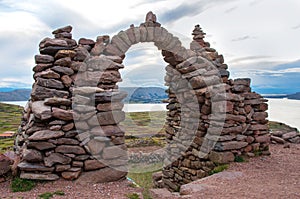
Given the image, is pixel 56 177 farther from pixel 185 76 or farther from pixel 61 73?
pixel 185 76

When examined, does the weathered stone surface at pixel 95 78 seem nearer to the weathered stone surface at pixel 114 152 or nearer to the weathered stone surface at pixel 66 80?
the weathered stone surface at pixel 66 80

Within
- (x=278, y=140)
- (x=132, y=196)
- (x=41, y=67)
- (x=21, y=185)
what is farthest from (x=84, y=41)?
(x=278, y=140)

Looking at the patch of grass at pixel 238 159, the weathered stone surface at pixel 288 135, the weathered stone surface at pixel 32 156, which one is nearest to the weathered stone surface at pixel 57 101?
the weathered stone surface at pixel 32 156

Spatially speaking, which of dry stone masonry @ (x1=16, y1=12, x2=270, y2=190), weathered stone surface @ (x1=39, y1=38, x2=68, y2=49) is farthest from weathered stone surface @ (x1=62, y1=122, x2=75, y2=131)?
weathered stone surface @ (x1=39, y1=38, x2=68, y2=49)

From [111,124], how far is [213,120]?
333cm

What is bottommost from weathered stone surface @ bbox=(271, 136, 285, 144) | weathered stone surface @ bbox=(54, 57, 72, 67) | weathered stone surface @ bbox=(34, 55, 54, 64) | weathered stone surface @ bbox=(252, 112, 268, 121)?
weathered stone surface @ bbox=(271, 136, 285, 144)

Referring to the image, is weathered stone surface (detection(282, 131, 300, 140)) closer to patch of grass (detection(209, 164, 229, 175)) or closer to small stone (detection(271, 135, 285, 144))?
small stone (detection(271, 135, 285, 144))

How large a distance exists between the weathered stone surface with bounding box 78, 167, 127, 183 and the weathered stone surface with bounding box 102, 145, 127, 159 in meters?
0.29

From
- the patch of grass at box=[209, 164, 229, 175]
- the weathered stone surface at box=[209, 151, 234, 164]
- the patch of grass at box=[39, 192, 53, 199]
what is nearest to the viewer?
the patch of grass at box=[39, 192, 53, 199]

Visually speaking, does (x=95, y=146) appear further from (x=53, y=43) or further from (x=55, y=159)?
(x=53, y=43)

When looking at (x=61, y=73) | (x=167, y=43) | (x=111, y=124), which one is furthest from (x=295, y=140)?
(x=61, y=73)

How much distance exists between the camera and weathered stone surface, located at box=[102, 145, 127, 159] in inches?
238

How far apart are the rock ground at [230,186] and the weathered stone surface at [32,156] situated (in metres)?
0.54

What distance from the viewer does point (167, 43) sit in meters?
8.77
